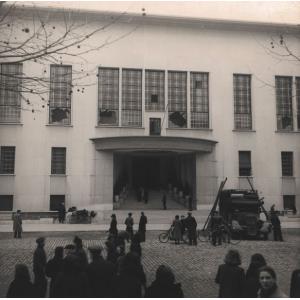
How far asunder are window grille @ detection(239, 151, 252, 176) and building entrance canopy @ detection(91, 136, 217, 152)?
4.73m

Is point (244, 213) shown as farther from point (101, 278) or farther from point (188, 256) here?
point (101, 278)

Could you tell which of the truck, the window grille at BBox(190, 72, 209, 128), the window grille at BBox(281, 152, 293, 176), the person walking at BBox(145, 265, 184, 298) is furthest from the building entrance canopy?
the person walking at BBox(145, 265, 184, 298)

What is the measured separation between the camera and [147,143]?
111 feet

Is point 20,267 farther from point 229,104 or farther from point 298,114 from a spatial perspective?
point 298,114

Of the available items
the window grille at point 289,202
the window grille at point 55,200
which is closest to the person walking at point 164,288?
the window grille at point 55,200

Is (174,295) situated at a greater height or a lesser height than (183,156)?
lesser

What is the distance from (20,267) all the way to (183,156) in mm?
34568

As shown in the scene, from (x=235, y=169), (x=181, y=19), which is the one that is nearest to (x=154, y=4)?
(x=181, y=19)

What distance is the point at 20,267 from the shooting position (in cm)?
582

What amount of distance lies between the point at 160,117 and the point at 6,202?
45.8 feet

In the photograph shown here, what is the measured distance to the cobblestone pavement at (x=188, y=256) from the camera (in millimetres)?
11164

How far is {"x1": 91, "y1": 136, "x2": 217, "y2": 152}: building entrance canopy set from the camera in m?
33.8

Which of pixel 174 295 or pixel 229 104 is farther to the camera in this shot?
pixel 229 104

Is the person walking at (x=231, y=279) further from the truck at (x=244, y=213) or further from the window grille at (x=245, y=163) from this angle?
the window grille at (x=245, y=163)
